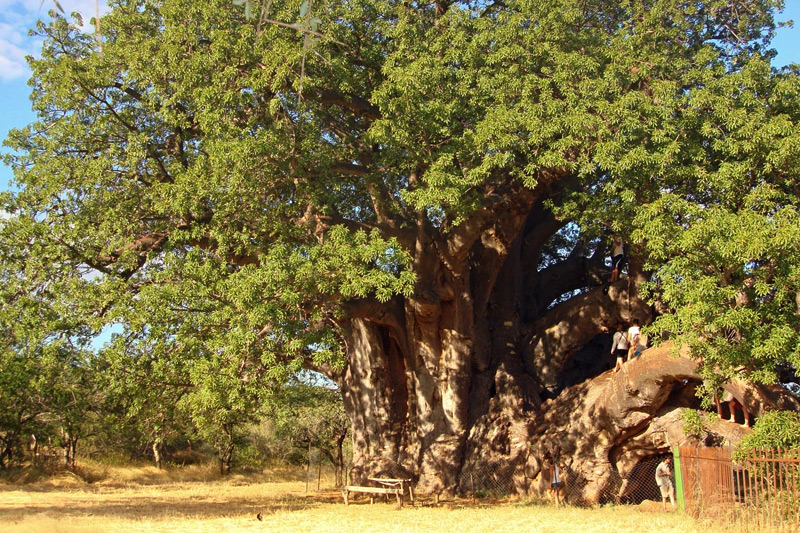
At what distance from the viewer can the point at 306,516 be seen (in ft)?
40.5

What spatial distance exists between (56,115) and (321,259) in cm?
633

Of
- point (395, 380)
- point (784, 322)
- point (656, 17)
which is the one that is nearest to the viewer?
point (784, 322)

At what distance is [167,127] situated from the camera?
1341 cm

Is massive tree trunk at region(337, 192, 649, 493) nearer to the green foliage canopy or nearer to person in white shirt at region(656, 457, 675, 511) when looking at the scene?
the green foliage canopy

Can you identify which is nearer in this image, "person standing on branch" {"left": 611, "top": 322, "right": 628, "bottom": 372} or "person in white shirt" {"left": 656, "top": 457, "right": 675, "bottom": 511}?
"person in white shirt" {"left": 656, "top": 457, "right": 675, "bottom": 511}

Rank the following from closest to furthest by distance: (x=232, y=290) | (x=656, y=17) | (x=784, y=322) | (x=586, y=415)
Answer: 1. (x=784, y=322)
2. (x=232, y=290)
3. (x=656, y=17)
4. (x=586, y=415)

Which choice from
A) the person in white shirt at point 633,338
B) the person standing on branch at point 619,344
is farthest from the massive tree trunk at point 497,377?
the person in white shirt at point 633,338

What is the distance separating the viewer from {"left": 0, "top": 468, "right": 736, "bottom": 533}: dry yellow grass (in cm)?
1015

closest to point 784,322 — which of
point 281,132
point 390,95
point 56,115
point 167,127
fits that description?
point 390,95

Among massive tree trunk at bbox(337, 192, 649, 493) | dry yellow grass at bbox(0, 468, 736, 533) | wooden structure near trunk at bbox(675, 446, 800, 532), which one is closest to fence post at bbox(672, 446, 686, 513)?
wooden structure near trunk at bbox(675, 446, 800, 532)

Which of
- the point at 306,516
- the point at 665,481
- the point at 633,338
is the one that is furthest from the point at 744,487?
the point at 306,516

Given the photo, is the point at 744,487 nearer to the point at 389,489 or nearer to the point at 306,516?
the point at 389,489

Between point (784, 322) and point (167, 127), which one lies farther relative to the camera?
point (167, 127)

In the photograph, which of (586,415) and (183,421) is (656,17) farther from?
(183,421)
